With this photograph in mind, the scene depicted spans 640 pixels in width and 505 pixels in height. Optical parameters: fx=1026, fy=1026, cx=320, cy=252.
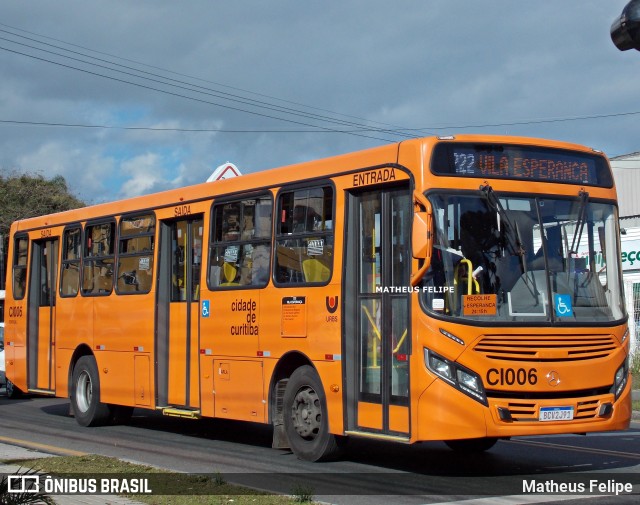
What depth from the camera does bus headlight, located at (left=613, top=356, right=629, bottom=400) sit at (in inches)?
420

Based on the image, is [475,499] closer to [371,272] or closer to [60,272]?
[371,272]

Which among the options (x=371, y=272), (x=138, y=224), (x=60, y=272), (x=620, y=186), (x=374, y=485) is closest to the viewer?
(x=374, y=485)

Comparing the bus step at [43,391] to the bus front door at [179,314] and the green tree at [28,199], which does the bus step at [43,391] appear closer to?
the bus front door at [179,314]

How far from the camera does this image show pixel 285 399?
1240cm

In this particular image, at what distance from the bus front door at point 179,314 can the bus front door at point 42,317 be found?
3.79 metres

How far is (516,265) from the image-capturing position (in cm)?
1040

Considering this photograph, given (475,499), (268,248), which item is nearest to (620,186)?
(268,248)

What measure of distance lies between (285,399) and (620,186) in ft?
109

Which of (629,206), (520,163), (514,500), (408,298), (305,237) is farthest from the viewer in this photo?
(629,206)

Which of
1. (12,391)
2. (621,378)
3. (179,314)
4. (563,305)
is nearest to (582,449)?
(621,378)

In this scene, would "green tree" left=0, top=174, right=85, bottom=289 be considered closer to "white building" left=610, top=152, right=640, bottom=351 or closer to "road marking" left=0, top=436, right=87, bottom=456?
"white building" left=610, top=152, right=640, bottom=351

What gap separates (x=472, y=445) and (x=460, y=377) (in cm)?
307
